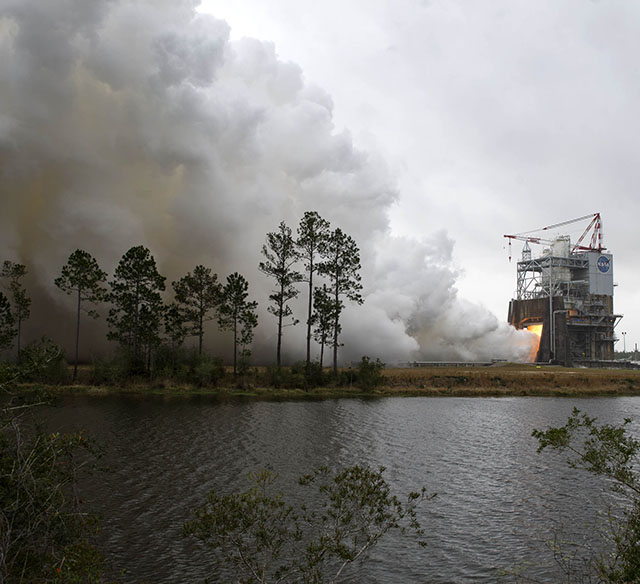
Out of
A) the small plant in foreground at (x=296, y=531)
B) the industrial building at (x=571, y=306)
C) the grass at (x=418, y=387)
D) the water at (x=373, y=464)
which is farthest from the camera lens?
the industrial building at (x=571, y=306)

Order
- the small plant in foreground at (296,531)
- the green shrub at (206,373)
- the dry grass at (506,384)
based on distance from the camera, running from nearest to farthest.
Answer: the small plant in foreground at (296,531) → the green shrub at (206,373) → the dry grass at (506,384)

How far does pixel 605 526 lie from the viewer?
18562mm

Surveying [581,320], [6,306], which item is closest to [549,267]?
[581,320]

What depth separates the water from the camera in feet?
52.3

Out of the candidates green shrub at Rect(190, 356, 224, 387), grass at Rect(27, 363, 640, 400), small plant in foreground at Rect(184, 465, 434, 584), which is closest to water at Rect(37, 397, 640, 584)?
small plant in foreground at Rect(184, 465, 434, 584)

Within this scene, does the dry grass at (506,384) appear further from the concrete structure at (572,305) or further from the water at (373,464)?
the concrete structure at (572,305)

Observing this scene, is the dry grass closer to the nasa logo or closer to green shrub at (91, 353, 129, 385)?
green shrub at (91, 353, 129, 385)

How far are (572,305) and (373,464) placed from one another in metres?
128

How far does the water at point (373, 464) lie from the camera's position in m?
16.0

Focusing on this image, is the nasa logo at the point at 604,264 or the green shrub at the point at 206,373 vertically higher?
the nasa logo at the point at 604,264

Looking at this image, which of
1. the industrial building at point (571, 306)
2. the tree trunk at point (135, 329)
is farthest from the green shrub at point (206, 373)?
the industrial building at point (571, 306)

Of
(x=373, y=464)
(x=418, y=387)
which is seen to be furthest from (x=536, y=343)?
(x=373, y=464)

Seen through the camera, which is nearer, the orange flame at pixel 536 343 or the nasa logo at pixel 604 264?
the orange flame at pixel 536 343

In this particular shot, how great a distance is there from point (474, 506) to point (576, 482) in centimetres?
696
